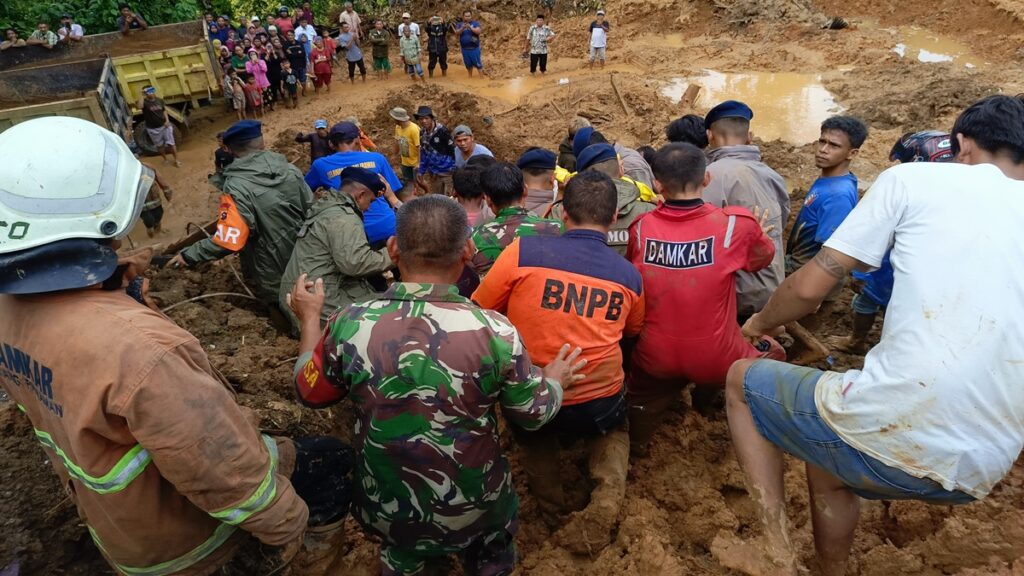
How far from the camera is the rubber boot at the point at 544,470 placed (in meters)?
2.88

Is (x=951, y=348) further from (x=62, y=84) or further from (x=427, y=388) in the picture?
(x=62, y=84)

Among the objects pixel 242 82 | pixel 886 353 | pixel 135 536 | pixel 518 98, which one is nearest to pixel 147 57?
pixel 242 82

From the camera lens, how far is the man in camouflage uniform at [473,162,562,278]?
127 inches

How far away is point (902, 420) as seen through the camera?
5.65 ft

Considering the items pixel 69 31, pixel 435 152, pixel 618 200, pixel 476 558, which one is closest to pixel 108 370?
pixel 476 558

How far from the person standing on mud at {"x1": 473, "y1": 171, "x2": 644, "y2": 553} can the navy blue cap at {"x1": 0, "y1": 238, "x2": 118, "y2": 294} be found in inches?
58.7

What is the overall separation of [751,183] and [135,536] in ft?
11.4

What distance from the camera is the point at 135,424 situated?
1437 millimetres

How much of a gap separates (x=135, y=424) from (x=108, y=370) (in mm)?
153

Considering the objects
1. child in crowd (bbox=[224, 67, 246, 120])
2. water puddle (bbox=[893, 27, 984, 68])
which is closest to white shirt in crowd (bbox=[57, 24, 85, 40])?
child in crowd (bbox=[224, 67, 246, 120])

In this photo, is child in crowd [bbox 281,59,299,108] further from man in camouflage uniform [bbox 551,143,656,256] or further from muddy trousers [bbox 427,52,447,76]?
man in camouflage uniform [bbox 551,143,656,256]

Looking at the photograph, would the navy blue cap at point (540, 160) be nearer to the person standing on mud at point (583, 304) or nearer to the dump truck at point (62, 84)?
the person standing on mud at point (583, 304)

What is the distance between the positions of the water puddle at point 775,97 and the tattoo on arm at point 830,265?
890 centimetres

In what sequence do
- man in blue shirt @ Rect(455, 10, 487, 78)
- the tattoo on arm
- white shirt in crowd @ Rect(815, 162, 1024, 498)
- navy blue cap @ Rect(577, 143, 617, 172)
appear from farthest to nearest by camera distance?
man in blue shirt @ Rect(455, 10, 487, 78) < navy blue cap @ Rect(577, 143, 617, 172) < the tattoo on arm < white shirt in crowd @ Rect(815, 162, 1024, 498)
